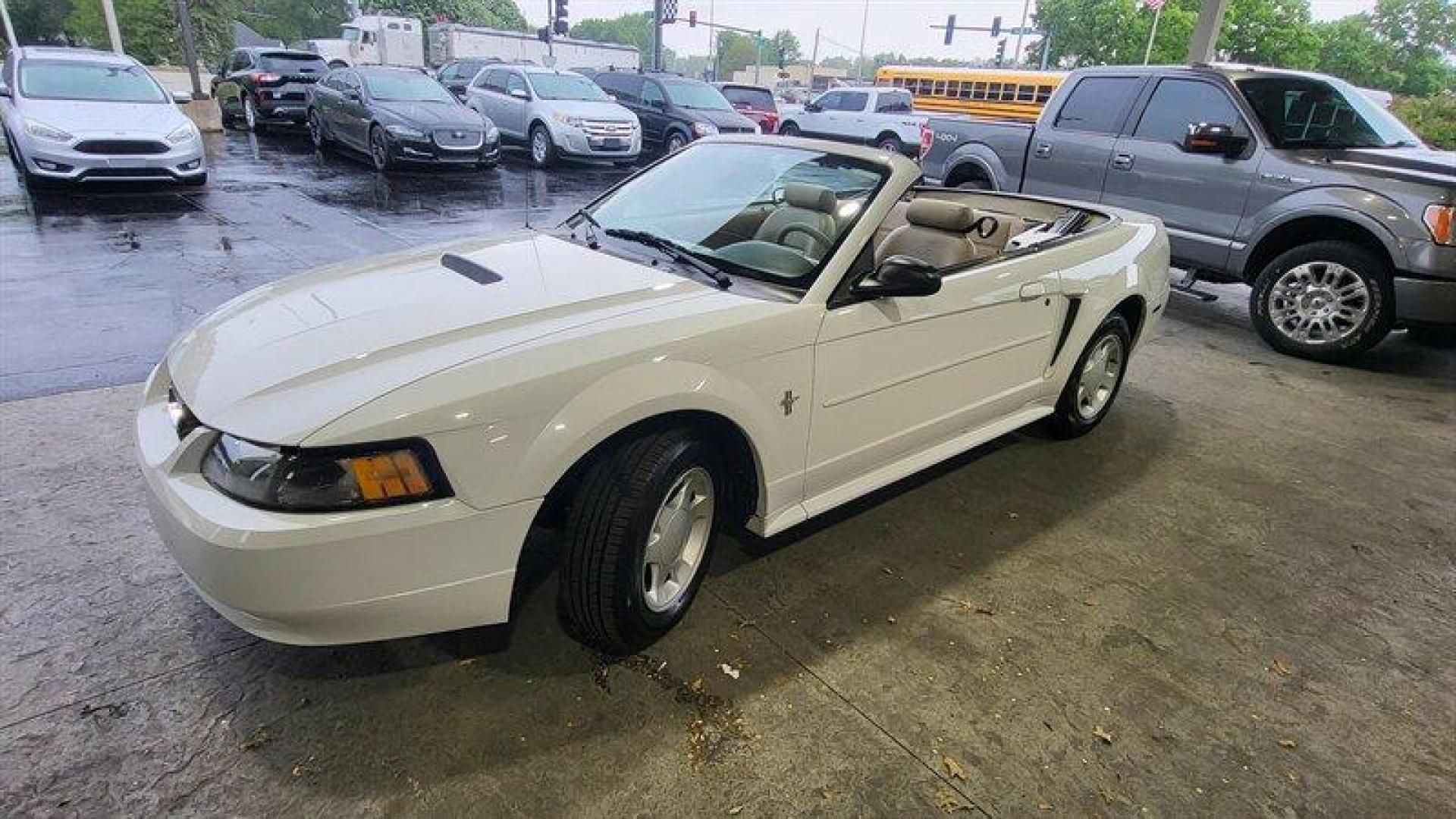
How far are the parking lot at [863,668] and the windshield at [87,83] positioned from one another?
21.1ft

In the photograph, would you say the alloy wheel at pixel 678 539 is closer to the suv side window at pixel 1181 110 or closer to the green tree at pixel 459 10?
the suv side window at pixel 1181 110

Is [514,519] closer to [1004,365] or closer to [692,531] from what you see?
[692,531]

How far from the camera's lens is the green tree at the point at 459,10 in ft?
202

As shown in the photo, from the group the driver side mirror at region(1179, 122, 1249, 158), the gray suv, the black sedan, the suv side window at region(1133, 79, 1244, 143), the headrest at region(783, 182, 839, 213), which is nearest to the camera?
the headrest at region(783, 182, 839, 213)

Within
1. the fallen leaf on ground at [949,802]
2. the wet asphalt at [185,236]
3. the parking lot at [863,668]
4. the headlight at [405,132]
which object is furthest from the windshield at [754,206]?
the headlight at [405,132]

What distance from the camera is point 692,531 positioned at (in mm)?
2523

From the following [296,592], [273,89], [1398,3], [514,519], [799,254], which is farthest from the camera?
[1398,3]

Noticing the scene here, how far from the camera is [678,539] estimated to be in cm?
246

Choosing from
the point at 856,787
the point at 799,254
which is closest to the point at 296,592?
the point at 856,787

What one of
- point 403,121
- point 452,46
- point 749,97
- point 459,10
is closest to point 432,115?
point 403,121

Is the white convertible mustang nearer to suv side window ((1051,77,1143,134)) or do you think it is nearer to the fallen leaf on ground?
the fallen leaf on ground

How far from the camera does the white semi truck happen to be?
3064cm

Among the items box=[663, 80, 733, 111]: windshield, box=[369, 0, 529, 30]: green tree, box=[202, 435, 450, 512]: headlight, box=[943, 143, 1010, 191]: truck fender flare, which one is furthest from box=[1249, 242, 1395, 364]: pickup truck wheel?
box=[369, 0, 529, 30]: green tree

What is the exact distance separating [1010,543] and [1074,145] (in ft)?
17.7
